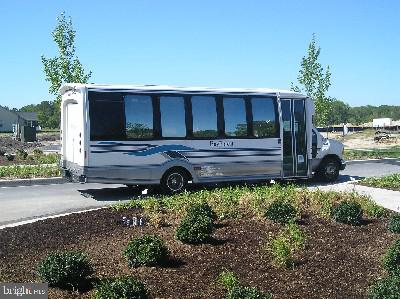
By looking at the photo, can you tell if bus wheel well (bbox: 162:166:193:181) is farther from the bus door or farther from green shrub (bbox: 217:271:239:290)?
green shrub (bbox: 217:271:239:290)

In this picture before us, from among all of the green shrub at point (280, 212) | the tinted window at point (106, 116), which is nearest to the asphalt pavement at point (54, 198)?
the tinted window at point (106, 116)

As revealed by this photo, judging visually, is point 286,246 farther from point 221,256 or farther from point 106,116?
point 106,116

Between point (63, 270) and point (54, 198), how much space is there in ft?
28.0

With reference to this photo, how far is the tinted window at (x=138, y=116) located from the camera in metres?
13.7

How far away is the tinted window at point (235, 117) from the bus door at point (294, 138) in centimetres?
151

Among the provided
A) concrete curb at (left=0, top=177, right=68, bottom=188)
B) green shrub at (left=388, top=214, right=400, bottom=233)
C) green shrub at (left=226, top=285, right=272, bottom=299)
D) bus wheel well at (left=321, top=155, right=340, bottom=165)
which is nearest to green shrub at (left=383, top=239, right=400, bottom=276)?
green shrub at (left=388, top=214, right=400, bottom=233)

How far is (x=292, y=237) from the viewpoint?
7.98 metres

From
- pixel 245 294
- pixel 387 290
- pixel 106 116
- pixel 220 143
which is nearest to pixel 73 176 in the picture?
pixel 106 116

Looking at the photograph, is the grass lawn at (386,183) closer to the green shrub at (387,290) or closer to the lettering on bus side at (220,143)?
the lettering on bus side at (220,143)

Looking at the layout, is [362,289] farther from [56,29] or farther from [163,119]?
[56,29]

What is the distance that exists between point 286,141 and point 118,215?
7450 millimetres

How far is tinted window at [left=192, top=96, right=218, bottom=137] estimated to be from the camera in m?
14.6

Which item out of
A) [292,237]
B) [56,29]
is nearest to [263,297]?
[292,237]

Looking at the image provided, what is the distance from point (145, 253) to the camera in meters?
7.00
